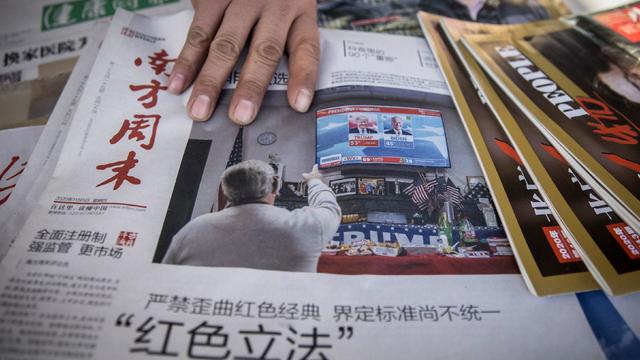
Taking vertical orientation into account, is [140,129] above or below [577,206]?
above

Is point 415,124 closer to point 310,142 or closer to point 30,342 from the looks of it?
point 310,142

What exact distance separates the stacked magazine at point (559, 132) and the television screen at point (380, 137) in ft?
0.16

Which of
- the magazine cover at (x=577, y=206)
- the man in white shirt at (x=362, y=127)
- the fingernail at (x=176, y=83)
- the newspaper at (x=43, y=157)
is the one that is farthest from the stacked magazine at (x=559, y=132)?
the newspaper at (x=43, y=157)

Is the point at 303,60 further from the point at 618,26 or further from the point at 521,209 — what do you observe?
the point at 618,26

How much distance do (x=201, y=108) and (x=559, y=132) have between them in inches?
17.0

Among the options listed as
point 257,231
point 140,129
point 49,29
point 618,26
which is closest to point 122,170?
point 140,129

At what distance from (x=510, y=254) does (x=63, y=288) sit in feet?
1.38

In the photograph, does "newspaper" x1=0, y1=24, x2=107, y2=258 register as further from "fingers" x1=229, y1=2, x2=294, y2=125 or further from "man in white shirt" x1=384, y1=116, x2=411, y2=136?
"man in white shirt" x1=384, y1=116, x2=411, y2=136

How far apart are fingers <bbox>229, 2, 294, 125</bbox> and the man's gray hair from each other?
75mm

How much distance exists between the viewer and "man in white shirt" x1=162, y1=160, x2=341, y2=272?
14.7 inches

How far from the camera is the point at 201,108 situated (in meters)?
0.49

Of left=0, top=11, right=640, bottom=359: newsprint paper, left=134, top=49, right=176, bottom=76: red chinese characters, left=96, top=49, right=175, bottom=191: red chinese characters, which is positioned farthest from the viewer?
left=134, top=49, right=176, bottom=76: red chinese characters

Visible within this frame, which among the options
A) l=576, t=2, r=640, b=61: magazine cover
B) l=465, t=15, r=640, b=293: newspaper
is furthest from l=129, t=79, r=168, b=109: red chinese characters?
l=576, t=2, r=640, b=61: magazine cover

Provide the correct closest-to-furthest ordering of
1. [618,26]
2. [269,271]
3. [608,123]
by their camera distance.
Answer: [269,271] → [608,123] → [618,26]
